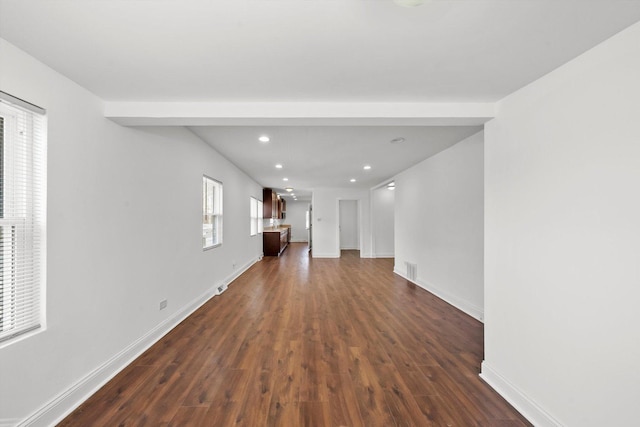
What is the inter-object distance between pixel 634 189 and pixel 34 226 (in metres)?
3.46

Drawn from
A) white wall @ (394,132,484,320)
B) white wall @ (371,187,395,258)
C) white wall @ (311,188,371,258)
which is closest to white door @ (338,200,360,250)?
white wall @ (311,188,371,258)

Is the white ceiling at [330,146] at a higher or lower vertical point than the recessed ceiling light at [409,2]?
higher

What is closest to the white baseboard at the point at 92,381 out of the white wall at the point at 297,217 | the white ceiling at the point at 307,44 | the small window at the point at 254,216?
the white ceiling at the point at 307,44

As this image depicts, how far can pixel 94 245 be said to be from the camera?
2.00m

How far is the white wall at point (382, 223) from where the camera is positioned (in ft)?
28.0

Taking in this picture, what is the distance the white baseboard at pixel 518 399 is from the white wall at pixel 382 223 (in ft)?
21.0

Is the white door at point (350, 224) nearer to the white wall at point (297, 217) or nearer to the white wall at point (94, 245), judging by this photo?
the white wall at point (297, 217)

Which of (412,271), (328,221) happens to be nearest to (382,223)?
(328,221)

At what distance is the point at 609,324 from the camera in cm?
133

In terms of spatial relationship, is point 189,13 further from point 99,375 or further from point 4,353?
point 99,375

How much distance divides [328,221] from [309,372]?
260 inches

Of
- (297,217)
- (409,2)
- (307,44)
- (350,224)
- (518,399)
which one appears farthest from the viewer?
(297,217)

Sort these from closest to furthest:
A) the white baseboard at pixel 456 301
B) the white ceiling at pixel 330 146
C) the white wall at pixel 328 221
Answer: the white ceiling at pixel 330 146, the white baseboard at pixel 456 301, the white wall at pixel 328 221

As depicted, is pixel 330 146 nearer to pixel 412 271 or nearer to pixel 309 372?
pixel 309 372
